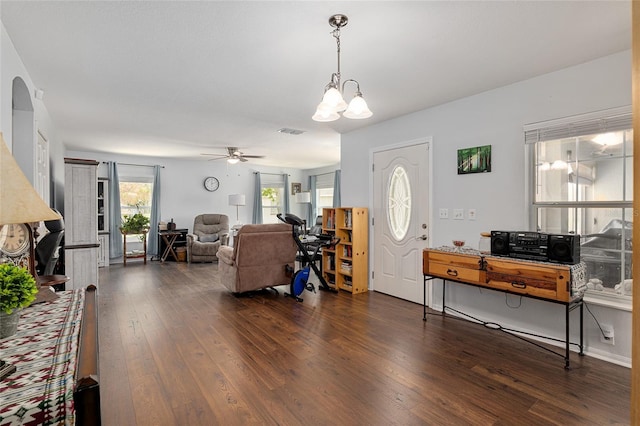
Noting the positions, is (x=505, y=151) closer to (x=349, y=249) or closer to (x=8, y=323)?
(x=349, y=249)

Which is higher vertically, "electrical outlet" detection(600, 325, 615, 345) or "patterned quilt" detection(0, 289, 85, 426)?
"patterned quilt" detection(0, 289, 85, 426)

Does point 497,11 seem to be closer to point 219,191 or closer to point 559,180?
point 559,180

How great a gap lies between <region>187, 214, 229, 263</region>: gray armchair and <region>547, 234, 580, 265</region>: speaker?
6.04 meters

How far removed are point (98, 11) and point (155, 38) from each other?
37cm

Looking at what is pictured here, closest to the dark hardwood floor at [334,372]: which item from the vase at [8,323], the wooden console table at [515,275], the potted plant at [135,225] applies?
the wooden console table at [515,275]

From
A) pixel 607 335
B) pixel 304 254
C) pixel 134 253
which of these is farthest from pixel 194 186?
pixel 607 335

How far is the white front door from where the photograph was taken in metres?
4.15

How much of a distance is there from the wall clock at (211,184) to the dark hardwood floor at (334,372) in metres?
4.92

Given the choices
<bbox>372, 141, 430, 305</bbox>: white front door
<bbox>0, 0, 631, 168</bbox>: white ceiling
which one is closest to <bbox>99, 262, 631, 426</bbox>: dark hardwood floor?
<bbox>372, 141, 430, 305</bbox>: white front door

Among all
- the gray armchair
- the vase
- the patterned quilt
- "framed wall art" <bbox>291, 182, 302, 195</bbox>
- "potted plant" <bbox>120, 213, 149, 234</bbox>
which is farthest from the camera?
"framed wall art" <bbox>291, 182, 302, 195</bbox>

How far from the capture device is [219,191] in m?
8.66

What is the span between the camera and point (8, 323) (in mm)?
1162

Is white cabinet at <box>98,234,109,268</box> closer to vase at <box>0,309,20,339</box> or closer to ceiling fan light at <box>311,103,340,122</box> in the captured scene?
ceiling fan light at <box>311,103,340,122</box>

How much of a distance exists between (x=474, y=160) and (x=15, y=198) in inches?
144
